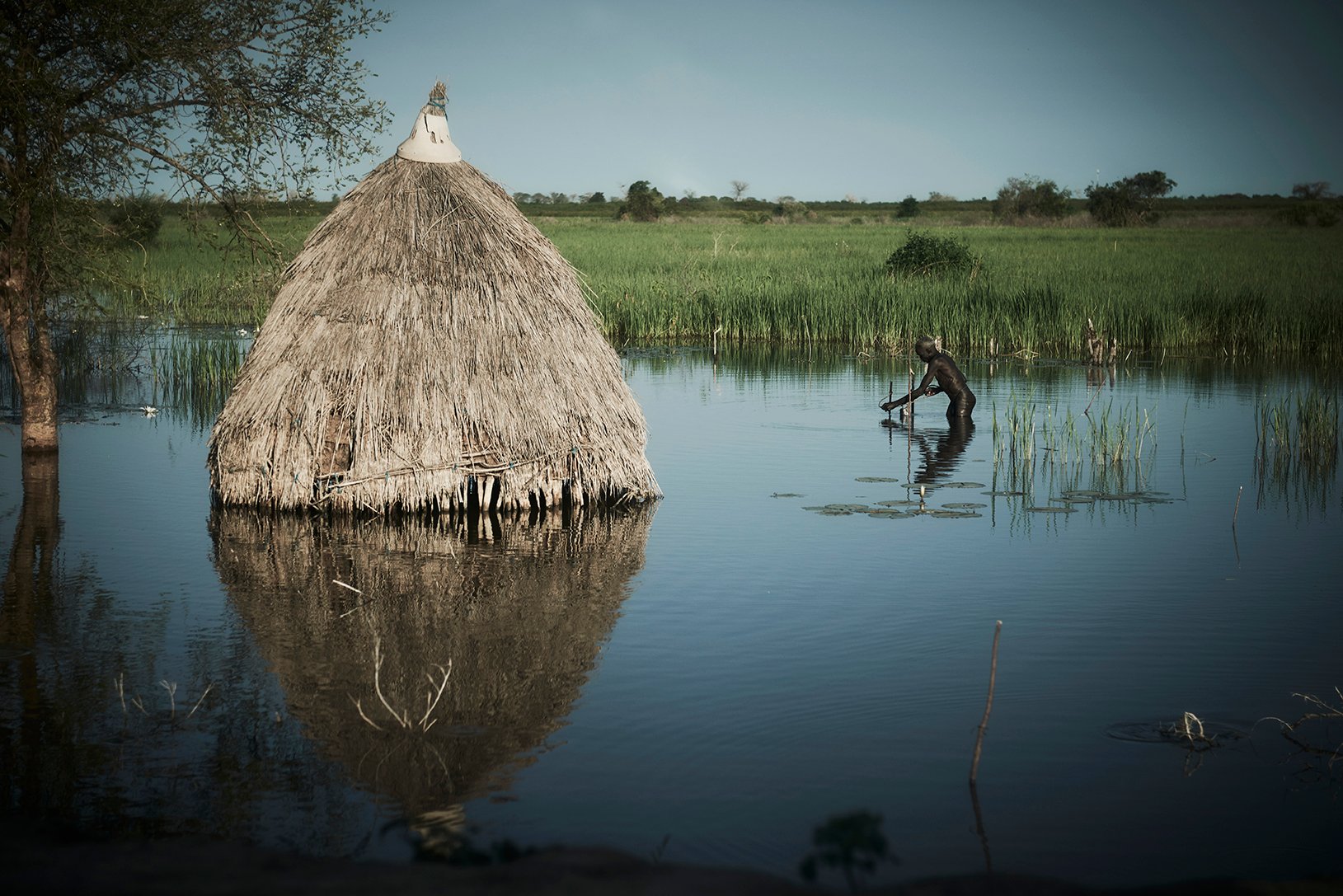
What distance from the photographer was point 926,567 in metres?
7.83

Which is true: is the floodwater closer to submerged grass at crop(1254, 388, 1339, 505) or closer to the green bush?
submerged grass at crop(1254, 388, 1339, 505)

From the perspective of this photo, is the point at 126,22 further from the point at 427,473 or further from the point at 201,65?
the point at 427,473

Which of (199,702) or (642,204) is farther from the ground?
(642,204)

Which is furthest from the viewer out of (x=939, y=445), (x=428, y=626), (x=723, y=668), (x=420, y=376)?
(x=939, y=445)

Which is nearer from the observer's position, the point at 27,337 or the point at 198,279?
the point at 27,337

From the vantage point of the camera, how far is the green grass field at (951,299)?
66.0ft

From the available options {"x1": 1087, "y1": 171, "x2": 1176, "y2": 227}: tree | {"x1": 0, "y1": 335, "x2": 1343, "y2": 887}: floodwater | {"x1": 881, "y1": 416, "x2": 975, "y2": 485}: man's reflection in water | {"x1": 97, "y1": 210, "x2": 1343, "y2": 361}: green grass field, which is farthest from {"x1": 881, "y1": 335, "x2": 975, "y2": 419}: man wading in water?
{"x1": 1087, "y1": 171, "x2": 1176, "y2": 227}: tree

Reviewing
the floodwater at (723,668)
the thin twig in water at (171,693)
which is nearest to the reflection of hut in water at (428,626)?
the floodwater at (723,668)

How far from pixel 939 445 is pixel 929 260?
54.4 ft

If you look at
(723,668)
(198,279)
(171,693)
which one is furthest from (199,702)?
(198,279)

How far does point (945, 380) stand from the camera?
43.4ft

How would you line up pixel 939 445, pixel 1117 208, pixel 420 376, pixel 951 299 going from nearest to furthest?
pixel 420 376
pixel 939 445
pixel 951 299
pixel 1117 208

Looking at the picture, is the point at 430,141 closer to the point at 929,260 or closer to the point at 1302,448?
the point at 1302,448

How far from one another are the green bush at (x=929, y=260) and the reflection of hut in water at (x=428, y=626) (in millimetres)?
19555
